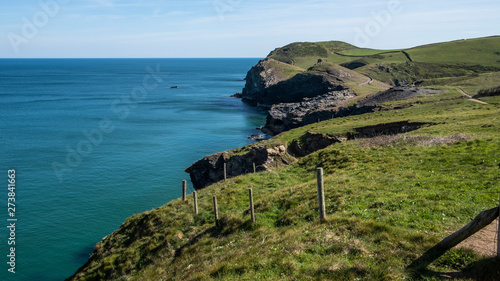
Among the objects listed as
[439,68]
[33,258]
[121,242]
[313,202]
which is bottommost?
[33,258]

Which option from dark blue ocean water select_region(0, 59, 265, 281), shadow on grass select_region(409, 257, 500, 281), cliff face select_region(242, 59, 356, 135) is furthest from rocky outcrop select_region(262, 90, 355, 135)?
shadow on grass select_region(409, 257, 500, 281)

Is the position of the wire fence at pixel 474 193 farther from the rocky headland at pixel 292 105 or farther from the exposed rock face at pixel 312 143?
the exposed rock face at pixel 312 143

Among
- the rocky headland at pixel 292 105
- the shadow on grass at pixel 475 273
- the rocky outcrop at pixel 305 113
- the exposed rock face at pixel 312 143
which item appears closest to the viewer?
the shadow on grass at pixel 475 273

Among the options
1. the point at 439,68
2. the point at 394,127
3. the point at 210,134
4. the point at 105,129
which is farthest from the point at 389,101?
the point at 439,68

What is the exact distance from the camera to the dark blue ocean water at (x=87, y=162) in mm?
37375

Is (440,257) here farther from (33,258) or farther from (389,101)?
(389,101)

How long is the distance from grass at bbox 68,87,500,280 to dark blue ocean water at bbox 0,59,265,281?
48.7ft

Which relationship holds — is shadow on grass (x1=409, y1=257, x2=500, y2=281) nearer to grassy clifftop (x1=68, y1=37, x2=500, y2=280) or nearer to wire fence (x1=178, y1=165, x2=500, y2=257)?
grassy clifftop (x1=68, y1=37, x2=500, y2=280)

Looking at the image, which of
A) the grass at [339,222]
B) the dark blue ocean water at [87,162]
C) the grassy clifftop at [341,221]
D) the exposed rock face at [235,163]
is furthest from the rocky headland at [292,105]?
the grass at [339,222]

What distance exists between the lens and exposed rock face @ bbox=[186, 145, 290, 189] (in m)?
45.3

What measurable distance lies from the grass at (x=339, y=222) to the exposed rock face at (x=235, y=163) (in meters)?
10.4

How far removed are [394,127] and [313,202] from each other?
30.8 m

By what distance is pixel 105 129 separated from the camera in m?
92.1

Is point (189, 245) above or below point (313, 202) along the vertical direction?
below
